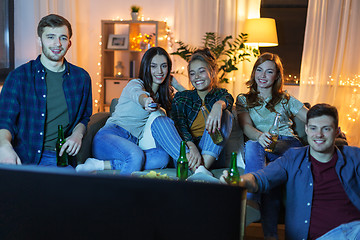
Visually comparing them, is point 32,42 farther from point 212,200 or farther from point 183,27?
point 212,200

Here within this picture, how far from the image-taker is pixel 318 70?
480 centimetres

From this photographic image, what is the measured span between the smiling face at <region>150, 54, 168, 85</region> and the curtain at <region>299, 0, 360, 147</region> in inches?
116

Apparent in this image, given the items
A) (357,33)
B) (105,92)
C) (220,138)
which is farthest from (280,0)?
(220,138)

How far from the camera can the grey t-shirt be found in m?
2.05

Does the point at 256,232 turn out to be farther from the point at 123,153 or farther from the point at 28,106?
the point at 28,106

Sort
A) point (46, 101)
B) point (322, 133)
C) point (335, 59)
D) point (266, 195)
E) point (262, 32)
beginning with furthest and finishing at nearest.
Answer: point (335, 59) < point (262, 32) < point (46, 101) < point (266, 195) < point (322, 133)

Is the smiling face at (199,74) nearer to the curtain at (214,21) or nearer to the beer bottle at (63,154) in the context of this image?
the beer bottle at (63,154)

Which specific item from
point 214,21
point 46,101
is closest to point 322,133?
point 46,101

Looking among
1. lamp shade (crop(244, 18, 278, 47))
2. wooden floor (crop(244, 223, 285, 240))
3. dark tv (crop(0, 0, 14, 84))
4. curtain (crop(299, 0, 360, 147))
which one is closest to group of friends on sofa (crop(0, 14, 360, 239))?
wooden floor (crop(244, 223, 285, 240))

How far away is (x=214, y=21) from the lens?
501cm

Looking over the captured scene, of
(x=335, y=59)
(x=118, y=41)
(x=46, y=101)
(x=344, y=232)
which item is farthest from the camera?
(x=118, y=41)

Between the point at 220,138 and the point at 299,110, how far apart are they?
65 cm

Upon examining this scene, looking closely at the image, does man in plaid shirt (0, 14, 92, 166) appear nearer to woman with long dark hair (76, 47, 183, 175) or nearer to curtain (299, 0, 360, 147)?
woman with long dark hair (76, 47, 183, 175)

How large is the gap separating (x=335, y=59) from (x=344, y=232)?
12.0 feet
